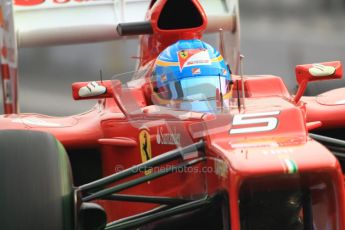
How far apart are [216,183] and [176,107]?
688mm

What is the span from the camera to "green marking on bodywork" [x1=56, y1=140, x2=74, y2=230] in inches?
141

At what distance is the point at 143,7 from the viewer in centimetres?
689

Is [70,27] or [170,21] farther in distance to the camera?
[70,27]

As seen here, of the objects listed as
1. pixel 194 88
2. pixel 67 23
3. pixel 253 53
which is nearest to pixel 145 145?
pixel 194 88

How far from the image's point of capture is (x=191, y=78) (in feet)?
14.6

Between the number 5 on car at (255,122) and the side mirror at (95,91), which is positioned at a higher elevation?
the side mirror at (95,91)

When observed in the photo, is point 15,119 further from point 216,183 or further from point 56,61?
point 56,61

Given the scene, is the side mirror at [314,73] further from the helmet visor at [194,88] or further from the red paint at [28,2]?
the red paint at [28,2]

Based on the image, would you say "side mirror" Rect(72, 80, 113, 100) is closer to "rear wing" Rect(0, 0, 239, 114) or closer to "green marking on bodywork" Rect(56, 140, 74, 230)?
"green marking on bodywork" Rect(56, 140, 74, 230)

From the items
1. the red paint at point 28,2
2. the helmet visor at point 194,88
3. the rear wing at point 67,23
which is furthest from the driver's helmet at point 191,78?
the red paint at point 28,2

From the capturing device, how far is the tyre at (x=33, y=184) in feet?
11.5

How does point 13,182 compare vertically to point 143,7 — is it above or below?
below

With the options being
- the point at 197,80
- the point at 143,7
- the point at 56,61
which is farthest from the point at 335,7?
the point at 197,80

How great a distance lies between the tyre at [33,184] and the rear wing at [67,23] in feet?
9.00
